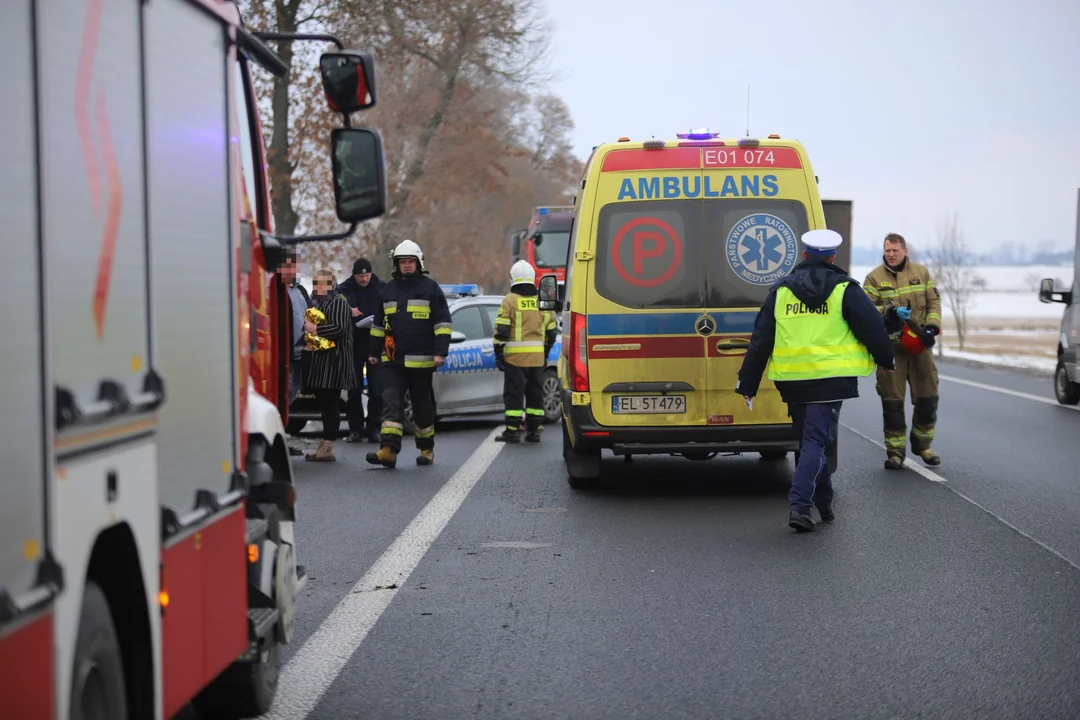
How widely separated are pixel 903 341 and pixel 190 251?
33.1 ft

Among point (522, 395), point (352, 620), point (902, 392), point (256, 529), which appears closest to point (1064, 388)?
point (522, 395)

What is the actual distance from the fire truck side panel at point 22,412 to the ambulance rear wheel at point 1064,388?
20.7 m

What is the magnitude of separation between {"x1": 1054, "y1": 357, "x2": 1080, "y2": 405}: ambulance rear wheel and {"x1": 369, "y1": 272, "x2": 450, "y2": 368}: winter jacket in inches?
454

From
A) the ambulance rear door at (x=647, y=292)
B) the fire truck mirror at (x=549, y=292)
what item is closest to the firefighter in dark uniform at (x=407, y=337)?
the fire truck mirror at (x=549, y=292)

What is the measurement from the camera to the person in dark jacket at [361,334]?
16125 mm

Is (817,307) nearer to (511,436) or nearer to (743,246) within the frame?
(743,246)

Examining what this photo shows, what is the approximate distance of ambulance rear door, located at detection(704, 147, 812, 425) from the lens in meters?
11.2

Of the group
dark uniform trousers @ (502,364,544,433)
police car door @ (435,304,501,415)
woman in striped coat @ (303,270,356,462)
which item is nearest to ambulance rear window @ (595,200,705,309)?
woman in striped coat @ (303,270,356,462)

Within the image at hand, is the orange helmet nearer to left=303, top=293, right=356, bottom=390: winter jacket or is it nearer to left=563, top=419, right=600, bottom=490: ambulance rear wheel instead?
left=563, top=419, right=600, bottom=490: ambulance rear wheel

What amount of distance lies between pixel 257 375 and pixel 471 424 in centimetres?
1418

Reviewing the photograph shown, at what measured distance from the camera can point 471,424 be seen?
19.5 metres

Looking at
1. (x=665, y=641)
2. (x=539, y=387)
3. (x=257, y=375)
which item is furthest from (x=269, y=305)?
(x=539, y=387)

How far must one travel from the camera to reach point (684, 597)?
7684 millimetres

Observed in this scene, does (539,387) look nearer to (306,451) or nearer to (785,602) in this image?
(306,451)
